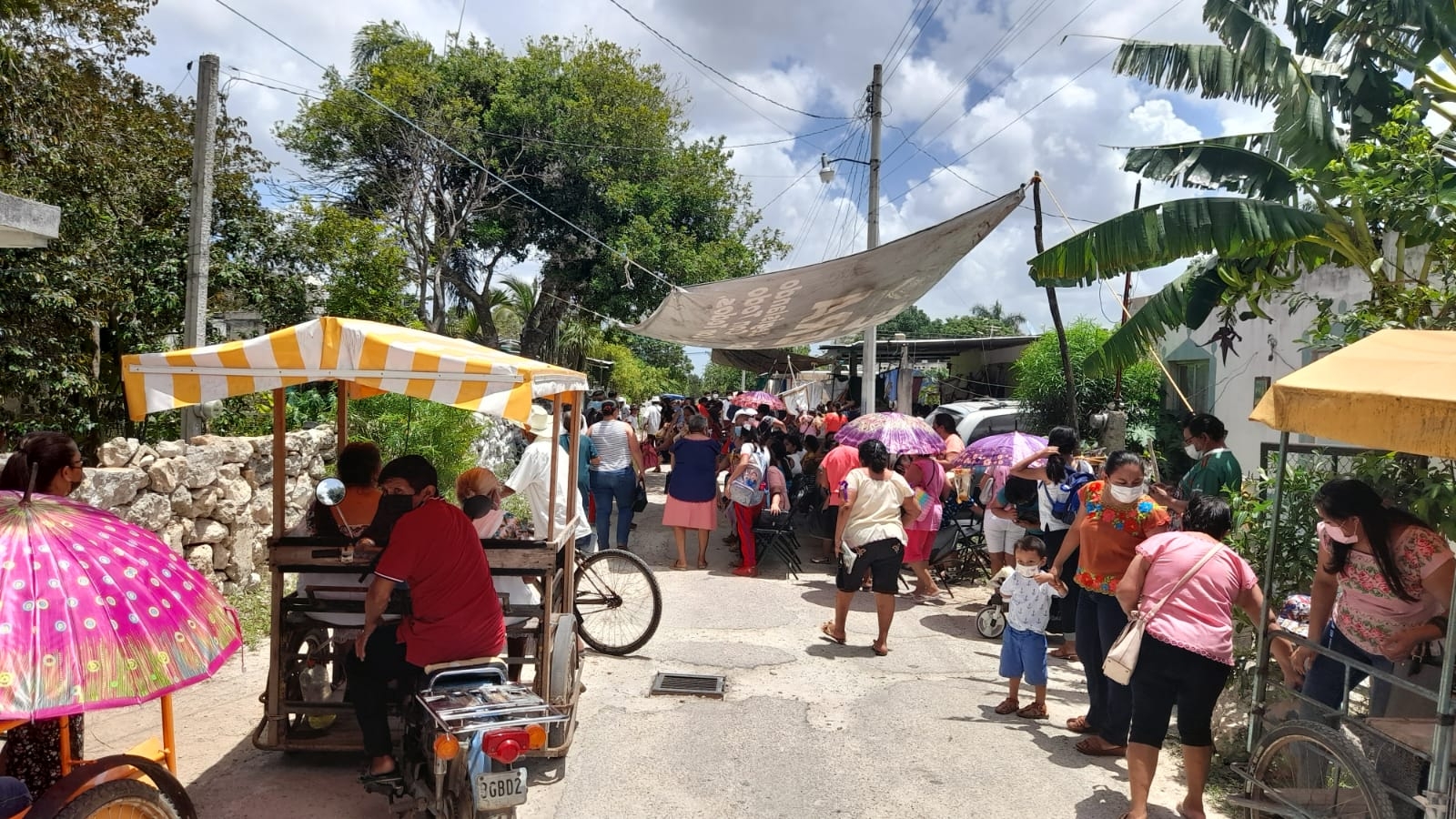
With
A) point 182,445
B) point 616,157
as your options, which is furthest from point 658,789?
point 616,157

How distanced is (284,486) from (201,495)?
9.70ft

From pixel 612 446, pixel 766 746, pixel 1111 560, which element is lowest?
pixel 766 746

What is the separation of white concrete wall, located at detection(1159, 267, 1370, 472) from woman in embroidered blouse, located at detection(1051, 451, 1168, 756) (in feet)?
23.4

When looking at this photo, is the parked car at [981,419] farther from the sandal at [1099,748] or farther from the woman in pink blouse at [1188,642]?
the woman in pink blouse at [1188,642]

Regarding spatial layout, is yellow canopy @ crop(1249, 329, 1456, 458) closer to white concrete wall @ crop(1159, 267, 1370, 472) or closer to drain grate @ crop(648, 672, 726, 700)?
drain grate @ crop(648, 672, 726, 700)

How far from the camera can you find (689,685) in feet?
19.6

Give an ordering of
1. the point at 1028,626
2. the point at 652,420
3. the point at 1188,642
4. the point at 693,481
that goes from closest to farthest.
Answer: the point at 1188,642, the point at 1028,626, the point at 693,481, the point at 652,420

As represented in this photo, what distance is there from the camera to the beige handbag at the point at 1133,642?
396 centimetres

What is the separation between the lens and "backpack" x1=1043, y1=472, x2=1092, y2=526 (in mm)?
6820

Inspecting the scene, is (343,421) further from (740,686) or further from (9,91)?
(9,91)

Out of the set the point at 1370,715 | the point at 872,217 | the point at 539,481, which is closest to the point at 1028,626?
the point at 1370,715

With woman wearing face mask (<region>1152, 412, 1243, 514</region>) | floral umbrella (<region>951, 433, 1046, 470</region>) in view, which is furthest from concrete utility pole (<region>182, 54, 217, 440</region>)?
woman wearing face mask (<region>1152, 412, 1243, 514</region>)

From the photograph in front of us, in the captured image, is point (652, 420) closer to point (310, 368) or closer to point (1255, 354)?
point (1255, 354)

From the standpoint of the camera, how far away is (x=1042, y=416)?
1593 centimetres
